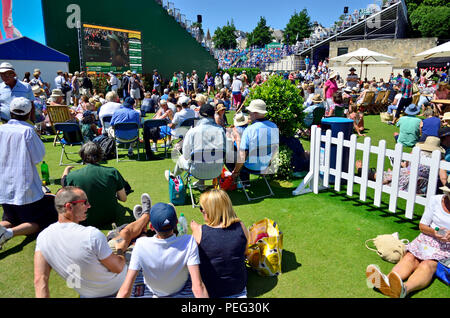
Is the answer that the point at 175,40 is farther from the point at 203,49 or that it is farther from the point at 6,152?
the point at 6,152

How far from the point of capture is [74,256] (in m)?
2.25

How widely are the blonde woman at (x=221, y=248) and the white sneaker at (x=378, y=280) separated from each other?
1218 millimetres

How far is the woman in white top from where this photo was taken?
293 cm

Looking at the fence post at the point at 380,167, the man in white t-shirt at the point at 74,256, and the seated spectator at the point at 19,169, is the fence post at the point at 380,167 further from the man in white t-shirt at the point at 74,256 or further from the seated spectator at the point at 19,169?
the seated spectator at the point at 19,169

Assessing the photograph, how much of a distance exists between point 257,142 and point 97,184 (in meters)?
2.39

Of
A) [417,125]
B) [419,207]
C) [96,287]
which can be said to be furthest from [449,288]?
[417,125]

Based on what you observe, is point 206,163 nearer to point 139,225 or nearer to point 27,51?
point 139,225

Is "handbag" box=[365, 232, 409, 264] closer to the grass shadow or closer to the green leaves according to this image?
the green leaves

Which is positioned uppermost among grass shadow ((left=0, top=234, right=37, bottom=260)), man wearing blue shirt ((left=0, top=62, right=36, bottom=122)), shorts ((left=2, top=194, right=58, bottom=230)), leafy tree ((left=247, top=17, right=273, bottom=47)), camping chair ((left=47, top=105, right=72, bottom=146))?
leafy tree ((left=247, top=17, right=273, bottom=47))

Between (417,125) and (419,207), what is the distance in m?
2.43

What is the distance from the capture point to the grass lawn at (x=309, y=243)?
10.1 feet

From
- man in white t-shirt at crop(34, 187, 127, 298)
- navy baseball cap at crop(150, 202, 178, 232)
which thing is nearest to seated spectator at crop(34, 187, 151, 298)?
man in white t-shirt at crop(34, 187, 127, 298)

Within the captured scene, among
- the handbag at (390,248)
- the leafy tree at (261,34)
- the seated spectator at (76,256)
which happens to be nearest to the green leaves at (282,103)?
the handbag at (390,248)

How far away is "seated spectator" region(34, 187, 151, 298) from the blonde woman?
679mm
